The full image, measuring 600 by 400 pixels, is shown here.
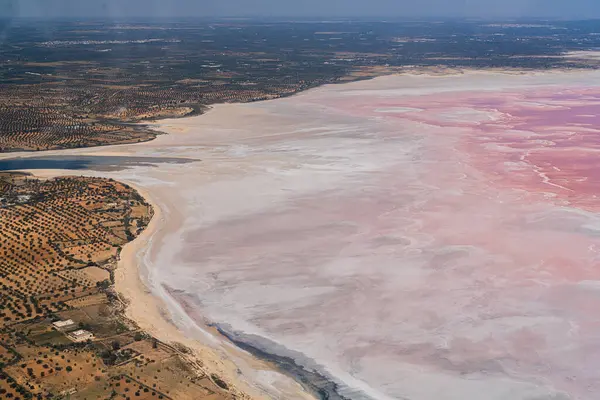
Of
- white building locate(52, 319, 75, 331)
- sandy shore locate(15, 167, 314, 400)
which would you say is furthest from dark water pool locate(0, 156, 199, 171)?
white building locate(52, 319, 75, 331)

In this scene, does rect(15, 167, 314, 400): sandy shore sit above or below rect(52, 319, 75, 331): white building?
below

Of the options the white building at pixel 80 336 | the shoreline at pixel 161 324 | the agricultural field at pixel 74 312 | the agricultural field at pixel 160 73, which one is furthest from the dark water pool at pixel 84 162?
the white building at pixel 80 336

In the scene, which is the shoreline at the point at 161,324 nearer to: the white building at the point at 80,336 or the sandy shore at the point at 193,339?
the sandy shore at the point at 193,339

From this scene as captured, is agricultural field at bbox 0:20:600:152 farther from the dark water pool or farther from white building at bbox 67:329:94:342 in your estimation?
white building at bbox 67:329:94:342

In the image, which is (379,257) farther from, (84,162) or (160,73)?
(160,73)

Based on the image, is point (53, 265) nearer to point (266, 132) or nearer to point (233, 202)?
point (233, 202)

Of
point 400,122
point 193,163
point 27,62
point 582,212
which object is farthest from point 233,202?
point 27,62

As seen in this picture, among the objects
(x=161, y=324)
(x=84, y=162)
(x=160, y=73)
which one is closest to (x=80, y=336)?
(x=161, y=324)

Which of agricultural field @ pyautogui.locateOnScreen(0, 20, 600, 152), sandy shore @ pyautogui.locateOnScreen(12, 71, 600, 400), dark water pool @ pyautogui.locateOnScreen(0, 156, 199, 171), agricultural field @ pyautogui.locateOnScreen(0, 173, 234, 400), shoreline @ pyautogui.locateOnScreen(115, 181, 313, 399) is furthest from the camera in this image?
agricultural field @ pyautogui.locateOnScreen(0, 20, 600, 152)
